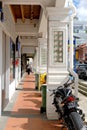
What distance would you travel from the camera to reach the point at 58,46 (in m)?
8.44

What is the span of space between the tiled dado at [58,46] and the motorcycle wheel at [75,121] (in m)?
3.03

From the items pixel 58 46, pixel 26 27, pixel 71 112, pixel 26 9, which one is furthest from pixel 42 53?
pixel 71 112

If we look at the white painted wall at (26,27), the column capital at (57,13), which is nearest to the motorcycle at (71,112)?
the column capital at (57,13)

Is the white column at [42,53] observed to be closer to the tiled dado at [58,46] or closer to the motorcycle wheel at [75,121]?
the tiled dado at [58,46]

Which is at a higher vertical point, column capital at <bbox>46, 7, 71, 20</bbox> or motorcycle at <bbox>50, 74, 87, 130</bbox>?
column capital at <bbox>46, 7, 71, 20</bbox>

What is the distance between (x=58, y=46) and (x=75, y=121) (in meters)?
3.53

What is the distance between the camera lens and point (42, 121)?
7805 millimetres

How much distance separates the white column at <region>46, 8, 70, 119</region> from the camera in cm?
816

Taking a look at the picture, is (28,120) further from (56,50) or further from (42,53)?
(42,53)

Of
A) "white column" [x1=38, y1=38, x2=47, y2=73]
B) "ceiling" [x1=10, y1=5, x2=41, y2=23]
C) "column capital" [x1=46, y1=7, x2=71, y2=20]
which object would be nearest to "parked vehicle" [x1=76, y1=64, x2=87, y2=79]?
"white column" [x1=38, y1=38, x2=47, y2=73]

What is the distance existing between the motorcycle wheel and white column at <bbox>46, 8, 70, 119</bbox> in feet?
8.49

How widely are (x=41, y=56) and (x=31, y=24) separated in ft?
8.58

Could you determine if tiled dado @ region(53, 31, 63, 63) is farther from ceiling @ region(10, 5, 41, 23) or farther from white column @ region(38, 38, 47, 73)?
white column @ region(38, 38, 47, 73)

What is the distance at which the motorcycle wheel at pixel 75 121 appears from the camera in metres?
5.00
